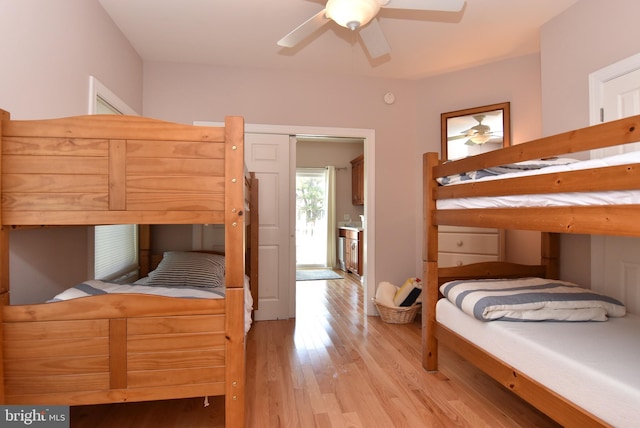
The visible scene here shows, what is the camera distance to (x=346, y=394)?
6.37 feet

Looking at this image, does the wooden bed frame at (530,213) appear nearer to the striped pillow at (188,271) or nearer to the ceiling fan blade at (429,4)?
the ceiling fan blade at (429,4)

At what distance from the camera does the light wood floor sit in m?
1.69

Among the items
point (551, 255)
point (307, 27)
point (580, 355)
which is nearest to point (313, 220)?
point (551, 255)

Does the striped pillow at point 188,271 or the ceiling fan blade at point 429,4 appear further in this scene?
the striped pillow at point 188,271

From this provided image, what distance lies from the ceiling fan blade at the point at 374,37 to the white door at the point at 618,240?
1.45 meters

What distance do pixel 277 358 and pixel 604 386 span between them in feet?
6.29

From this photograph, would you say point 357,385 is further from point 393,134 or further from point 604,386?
point 393,134

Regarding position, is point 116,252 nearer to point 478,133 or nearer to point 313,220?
point 478,133

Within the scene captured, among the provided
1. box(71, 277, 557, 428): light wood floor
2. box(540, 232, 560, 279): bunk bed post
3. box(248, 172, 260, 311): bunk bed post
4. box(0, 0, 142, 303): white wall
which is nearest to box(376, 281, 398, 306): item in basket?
box(71, 277, 557, 428): light wood floor

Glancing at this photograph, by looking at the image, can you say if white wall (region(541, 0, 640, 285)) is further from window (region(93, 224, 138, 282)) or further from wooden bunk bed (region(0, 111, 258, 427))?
window (region(93, 224, 138, 282))

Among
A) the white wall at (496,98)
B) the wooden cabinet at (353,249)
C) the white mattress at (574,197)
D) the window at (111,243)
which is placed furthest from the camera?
the wooden cabinet at (353,249)

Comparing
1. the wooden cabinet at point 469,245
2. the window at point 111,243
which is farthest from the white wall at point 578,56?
the window at point 111,243
